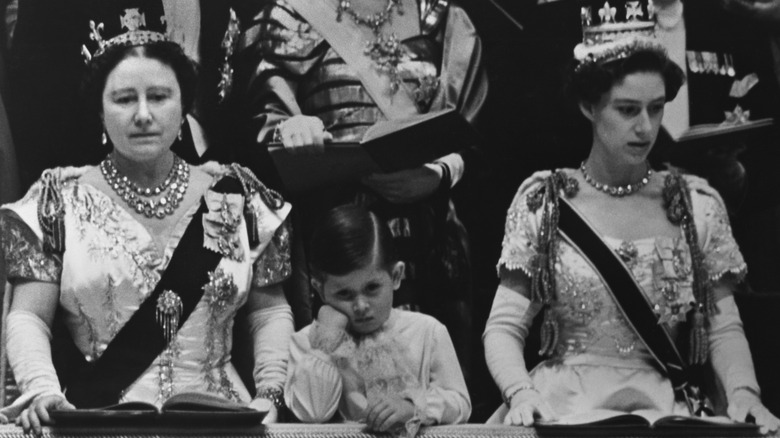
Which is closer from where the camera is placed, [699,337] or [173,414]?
[173,414]

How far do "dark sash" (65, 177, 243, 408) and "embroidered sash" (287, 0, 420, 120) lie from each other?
66cm

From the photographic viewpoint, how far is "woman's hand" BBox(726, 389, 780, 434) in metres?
3.93

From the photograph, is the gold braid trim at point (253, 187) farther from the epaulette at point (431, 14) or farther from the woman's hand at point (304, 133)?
the epaulette at point (431, 14)

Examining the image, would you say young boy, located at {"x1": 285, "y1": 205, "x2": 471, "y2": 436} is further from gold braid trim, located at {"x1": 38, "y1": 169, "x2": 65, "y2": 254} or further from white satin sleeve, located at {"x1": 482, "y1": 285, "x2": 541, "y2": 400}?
gold braid trim, located at {"x1": 38, "y1": 169, "x2": 65, "y2": 254}

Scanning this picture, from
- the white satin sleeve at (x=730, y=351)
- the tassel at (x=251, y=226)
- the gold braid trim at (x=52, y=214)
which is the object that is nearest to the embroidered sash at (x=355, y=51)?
the tassel at (x=251, y=226)

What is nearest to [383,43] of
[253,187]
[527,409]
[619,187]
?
[253,187]

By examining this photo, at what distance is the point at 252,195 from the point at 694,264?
3.75 feet

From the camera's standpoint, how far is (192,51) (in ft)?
14.3

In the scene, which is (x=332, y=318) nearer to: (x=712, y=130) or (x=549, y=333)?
(x=549, y=333)

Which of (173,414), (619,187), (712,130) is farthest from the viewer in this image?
(712,130)

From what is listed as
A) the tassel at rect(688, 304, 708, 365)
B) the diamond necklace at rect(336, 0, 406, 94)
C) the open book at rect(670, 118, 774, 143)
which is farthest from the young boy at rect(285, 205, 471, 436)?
the open book at rect(670, 118, 774, 143)

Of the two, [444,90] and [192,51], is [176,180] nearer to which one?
[192,51]

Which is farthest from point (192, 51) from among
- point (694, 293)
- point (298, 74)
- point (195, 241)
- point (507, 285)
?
point (694, 293)

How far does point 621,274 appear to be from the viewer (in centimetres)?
412
